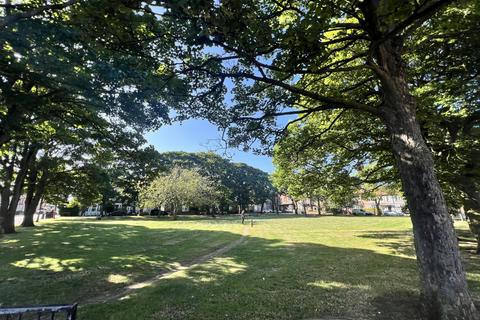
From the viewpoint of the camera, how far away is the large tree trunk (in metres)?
4.38

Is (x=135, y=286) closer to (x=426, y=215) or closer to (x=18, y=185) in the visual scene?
(x=426, y=215)

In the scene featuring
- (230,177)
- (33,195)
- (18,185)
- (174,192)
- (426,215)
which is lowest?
(426,215)

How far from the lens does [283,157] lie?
34.9ft

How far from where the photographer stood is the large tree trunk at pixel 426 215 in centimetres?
438

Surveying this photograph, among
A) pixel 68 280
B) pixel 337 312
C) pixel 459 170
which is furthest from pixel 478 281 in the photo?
pixel 68 280

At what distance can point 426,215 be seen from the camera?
4.68 metres

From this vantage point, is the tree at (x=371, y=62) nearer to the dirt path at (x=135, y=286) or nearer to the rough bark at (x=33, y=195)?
the dirt path at (x=135, y=286)

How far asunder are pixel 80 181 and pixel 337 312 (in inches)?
909

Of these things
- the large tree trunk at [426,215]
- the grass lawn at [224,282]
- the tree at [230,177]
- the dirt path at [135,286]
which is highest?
the tree at [230,177]

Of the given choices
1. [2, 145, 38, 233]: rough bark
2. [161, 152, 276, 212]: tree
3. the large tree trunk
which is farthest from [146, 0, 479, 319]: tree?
[161, 152, 276, 212]: tree

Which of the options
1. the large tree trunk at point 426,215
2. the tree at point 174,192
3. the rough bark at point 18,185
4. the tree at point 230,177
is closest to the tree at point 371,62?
the large tree trunk at point 426,215

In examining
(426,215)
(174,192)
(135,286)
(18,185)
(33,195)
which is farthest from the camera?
(174,192)

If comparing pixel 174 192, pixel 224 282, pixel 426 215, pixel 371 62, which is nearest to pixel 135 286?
pixel 224 282

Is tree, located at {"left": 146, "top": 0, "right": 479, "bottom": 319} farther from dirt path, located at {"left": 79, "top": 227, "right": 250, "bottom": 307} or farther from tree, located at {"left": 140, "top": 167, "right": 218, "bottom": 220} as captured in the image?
tree, located at {"left": 140, "top": 167, "right": 218, "bottom": 220}
